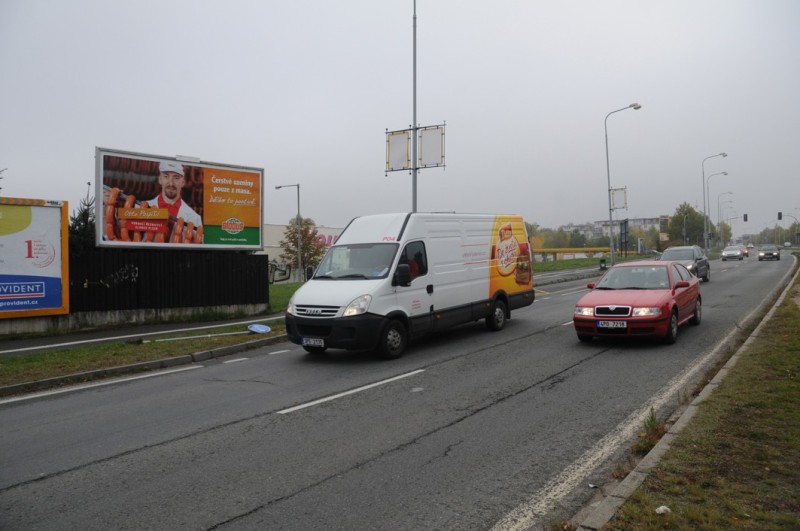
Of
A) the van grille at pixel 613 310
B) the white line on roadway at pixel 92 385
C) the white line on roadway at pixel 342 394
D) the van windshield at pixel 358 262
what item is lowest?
the white line on roadway at pixel 92 385

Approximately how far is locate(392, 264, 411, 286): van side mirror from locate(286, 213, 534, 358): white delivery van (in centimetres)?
1

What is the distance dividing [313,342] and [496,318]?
192 inches

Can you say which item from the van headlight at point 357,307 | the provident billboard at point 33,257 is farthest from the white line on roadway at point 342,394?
the provident billboard at point 33,257

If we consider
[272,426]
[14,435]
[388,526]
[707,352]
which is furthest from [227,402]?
[707,352]

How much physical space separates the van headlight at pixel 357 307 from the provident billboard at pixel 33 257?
8.76 meters

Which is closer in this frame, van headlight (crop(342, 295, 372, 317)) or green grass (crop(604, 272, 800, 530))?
green grass (crop(604, 272, 800, 530))

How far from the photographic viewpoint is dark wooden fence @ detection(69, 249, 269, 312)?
15.1 meters

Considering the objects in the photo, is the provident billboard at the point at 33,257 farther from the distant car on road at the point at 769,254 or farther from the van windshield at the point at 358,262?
the distant car on road at the point at 769,254

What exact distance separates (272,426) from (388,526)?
277 centimetres

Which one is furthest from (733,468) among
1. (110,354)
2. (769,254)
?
(769,254)

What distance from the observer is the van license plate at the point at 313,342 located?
991 centimetres

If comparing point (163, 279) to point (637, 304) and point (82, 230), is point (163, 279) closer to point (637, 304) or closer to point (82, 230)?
point (82, 230)

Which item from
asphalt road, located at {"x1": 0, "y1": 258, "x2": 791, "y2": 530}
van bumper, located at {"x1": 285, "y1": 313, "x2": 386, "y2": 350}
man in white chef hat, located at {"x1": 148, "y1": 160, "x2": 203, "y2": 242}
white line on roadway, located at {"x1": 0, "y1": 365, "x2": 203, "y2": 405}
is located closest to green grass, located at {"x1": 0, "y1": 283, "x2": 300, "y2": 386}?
white line on roadway, located at {"x1": 0, "y1": 365, "x2": 203, "y2": 405}

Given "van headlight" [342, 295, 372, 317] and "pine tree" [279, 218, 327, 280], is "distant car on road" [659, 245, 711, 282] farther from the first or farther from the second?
"pine tree" [279, 218, 327, 280]
